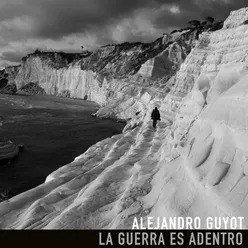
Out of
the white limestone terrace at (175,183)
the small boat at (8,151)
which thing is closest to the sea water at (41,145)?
the small boat at (8,151)

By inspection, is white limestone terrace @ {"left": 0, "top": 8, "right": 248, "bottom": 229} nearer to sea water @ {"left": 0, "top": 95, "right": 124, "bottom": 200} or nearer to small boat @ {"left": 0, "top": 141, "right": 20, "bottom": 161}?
sea water @ {"left": 0, "top": 95, "right": 124, "bottom": 200}

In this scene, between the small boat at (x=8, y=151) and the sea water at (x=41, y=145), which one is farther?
the small boat at (x=8, y=151)

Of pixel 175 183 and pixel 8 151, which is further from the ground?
pixel 175 183

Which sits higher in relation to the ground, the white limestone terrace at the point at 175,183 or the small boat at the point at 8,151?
the white limestone terrace at the point at 175,183

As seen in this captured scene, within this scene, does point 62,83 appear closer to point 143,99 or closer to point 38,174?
point 143,99

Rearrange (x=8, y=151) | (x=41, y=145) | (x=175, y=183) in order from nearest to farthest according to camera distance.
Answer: (x=175, y=183) → (x=8, y=151) → (x=41, y=145)

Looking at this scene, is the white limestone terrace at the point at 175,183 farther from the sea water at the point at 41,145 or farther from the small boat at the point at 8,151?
the small boat at the point at 8,151

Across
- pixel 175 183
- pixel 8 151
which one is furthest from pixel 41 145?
pixel 175 183

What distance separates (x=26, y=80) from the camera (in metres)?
123

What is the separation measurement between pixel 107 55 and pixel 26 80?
162 ft

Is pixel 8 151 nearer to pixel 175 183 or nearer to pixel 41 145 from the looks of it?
pixel 41 145

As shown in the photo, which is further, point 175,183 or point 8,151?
point 8,151

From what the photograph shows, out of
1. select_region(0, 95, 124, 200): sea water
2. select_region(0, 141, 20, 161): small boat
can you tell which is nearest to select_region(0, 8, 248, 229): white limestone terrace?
select_region(0, 95, 124, 200): sea water

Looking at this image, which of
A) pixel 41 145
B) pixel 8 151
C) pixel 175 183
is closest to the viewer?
pixel 175 183
